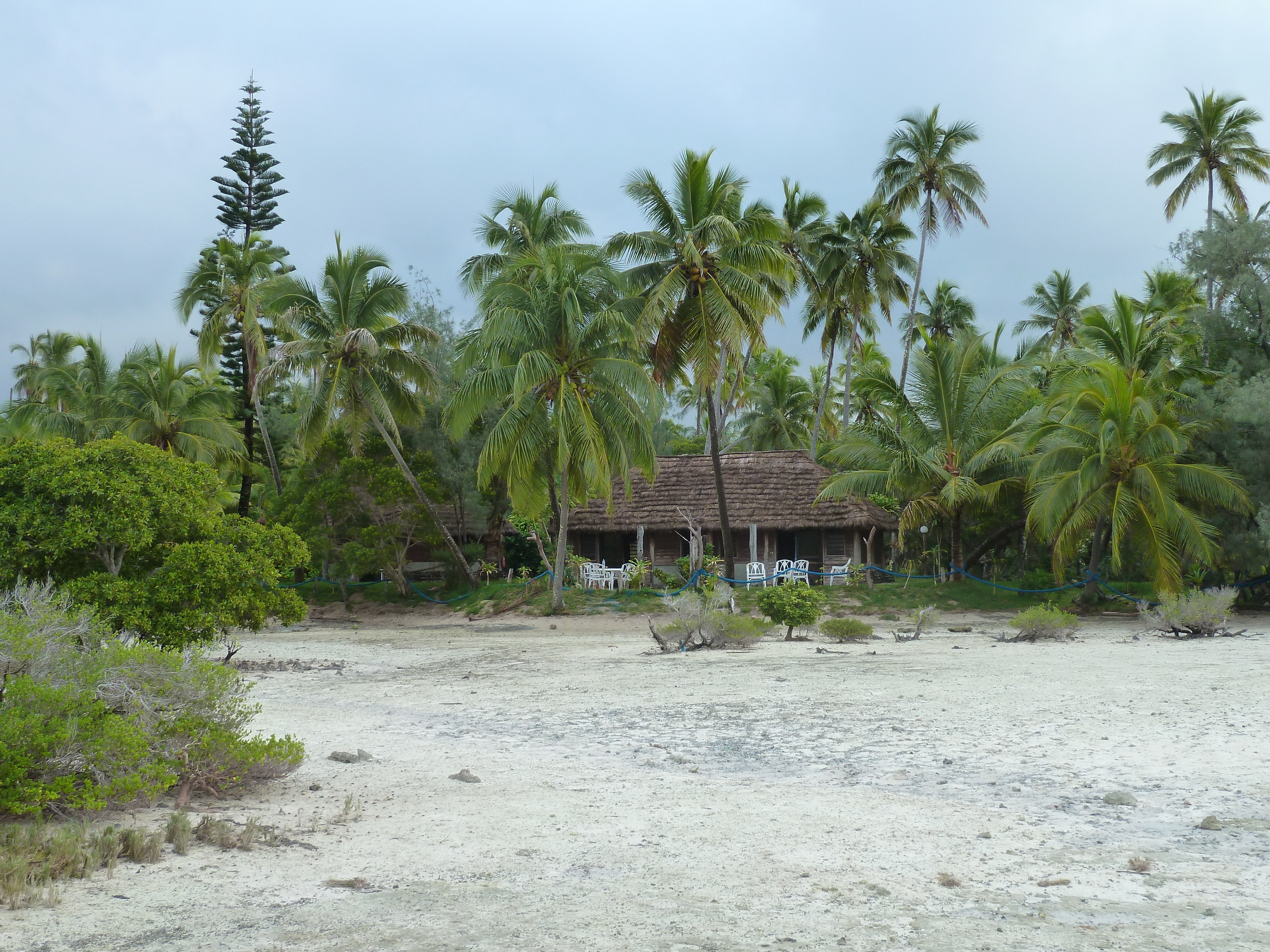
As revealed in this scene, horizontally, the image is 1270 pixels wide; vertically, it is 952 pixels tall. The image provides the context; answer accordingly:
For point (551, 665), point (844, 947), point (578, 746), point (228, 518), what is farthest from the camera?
point (551, 665)

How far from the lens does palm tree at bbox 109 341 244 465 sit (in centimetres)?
2497

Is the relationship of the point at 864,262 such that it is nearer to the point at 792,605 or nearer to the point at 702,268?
the point at 702,268

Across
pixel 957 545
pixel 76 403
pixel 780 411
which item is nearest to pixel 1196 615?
pixel 957 545

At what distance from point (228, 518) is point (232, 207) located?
21.8 metres

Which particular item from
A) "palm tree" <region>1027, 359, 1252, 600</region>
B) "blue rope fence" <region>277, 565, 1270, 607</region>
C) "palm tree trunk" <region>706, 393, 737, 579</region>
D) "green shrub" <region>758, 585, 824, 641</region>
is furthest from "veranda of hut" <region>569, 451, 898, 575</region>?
"green shrub" <region>758, 585, 824, 641</region>

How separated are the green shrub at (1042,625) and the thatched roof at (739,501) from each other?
28.4 feet

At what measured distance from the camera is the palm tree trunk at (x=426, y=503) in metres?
22.8

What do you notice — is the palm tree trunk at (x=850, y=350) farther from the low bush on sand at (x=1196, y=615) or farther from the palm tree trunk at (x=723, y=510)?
the low bush on sand at (x=1196, y=615)

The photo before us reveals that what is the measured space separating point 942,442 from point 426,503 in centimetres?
1198

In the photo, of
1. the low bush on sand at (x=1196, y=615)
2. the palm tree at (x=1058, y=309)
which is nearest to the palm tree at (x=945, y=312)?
the palm tree at (x=1058, y=309)

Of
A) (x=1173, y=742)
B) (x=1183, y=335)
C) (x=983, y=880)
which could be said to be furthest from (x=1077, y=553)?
(x=983, y=880)

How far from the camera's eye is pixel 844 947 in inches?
140

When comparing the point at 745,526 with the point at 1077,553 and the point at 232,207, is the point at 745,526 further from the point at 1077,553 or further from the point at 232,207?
the point at 232,207

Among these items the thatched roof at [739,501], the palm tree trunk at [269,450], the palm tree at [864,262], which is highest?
the palm tree at [864,262]
